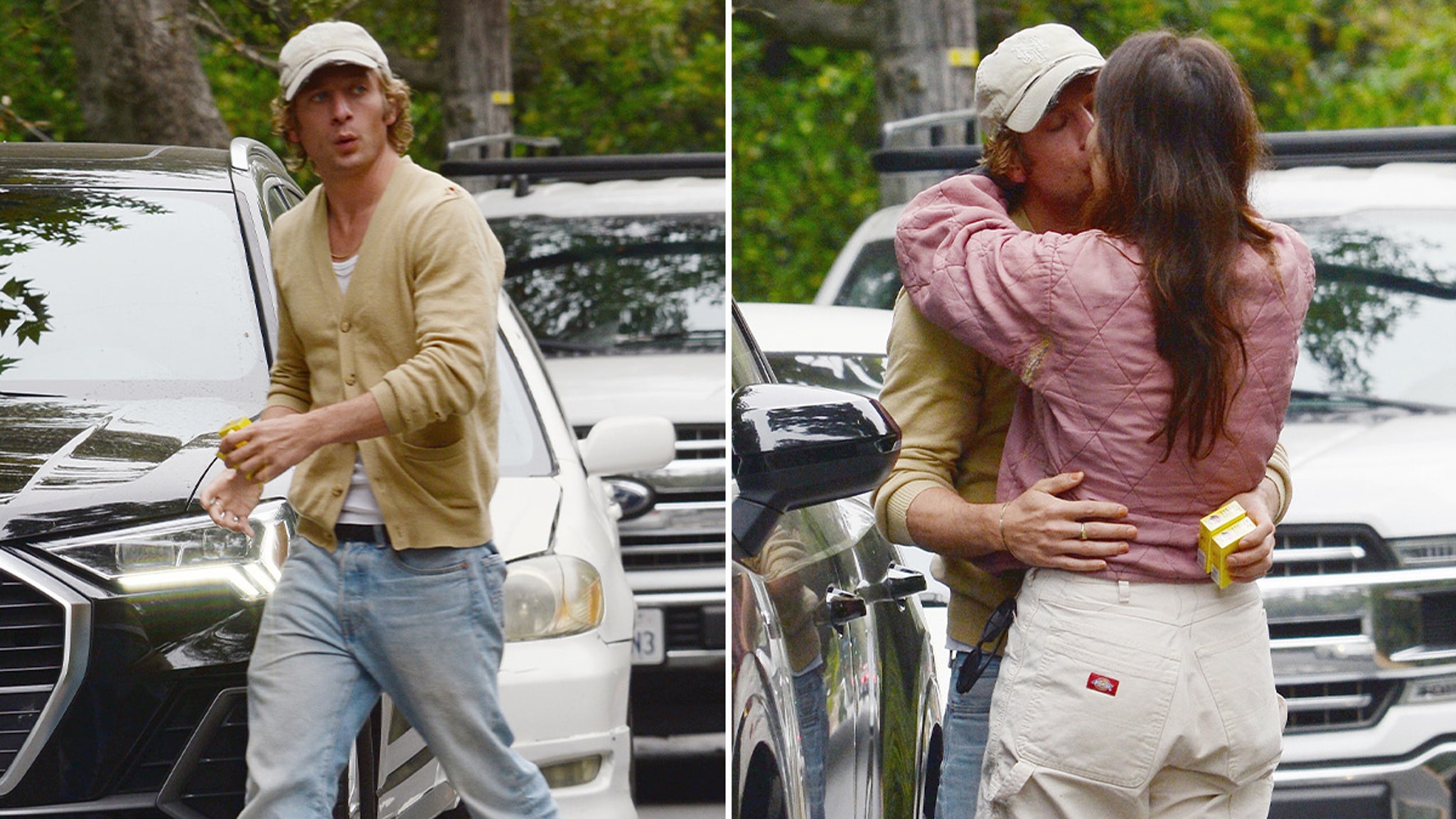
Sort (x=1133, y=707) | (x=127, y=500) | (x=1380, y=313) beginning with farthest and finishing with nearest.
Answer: (x=1380, y=313)
(x=127, y=500)
(x=1133, y=707)

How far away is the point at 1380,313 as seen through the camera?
19.4ft

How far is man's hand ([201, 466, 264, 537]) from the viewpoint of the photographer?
3266mm

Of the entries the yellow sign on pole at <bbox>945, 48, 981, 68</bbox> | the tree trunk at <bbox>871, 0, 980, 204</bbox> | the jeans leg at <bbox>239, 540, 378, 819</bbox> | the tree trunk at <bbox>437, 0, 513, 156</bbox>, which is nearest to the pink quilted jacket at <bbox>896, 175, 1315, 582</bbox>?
the jeans leg at <bbox>239, 540, 378, 819</bbox>

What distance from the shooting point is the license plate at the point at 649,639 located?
6.20 m

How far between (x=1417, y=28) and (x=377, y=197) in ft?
57.8


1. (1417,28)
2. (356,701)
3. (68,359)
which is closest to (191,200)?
(68,359)

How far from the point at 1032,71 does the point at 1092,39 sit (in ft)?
18.8

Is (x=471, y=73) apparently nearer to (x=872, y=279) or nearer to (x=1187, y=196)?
(x=872, y=279)

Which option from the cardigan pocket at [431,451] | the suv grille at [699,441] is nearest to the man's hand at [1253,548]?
the cardigan pocket at [431,451]

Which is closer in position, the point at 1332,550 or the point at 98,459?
the point at 98,459

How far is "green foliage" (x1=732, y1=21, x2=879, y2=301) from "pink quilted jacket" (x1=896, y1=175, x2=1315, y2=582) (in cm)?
849

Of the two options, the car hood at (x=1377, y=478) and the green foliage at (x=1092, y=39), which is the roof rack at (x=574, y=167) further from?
the car hood at (x=1377, y=478)

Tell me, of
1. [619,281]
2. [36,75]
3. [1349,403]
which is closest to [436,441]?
[1349,403]

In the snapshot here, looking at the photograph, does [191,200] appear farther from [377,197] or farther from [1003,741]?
[1003,741]
